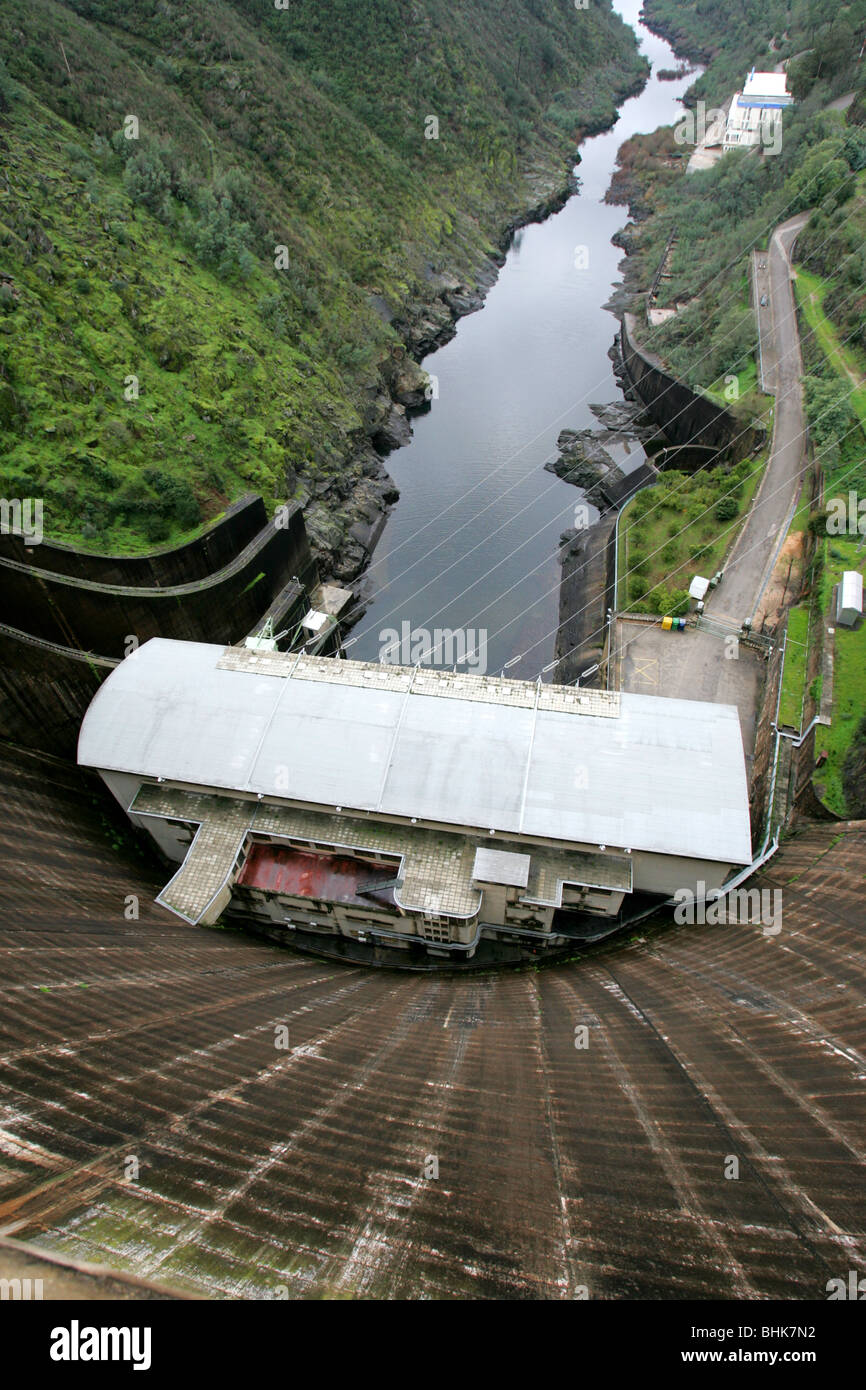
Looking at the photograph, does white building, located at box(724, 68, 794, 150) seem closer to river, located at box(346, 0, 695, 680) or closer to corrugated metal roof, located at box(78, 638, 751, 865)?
river, located at box(346, 0, 695, 680)

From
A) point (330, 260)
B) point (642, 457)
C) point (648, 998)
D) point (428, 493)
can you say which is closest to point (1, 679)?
point (648, 998)

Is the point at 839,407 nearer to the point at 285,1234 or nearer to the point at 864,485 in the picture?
the point at 864,485

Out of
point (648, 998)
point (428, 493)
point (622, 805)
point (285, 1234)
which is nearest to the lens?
point (285, 1234)

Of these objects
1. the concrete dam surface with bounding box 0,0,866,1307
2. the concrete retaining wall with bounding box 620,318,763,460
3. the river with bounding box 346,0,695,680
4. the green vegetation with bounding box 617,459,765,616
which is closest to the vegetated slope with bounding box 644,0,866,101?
the river with bounding box 346,0,695,680

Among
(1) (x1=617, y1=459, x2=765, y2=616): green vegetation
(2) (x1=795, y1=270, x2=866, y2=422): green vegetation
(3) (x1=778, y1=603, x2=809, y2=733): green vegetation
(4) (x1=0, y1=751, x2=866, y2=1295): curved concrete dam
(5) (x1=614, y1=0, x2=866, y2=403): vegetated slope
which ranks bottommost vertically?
(4) (x1=0, y1=751, x2=866, y2=1295): curved concrete dam

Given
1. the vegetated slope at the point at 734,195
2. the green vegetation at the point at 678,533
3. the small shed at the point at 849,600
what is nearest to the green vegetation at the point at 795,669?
the small shed at the point at 849,600

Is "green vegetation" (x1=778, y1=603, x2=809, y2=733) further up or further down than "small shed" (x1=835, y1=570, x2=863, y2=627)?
further down
